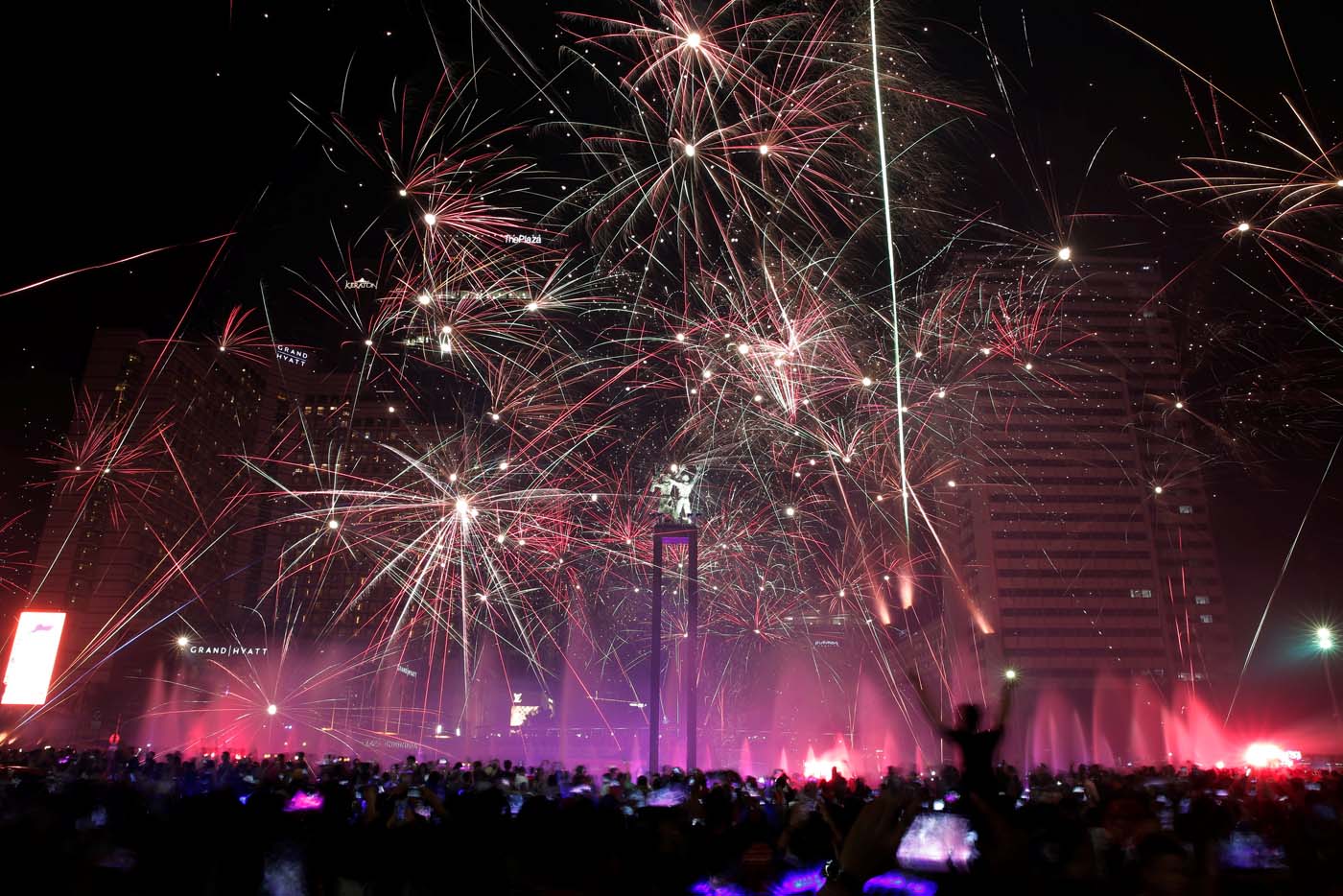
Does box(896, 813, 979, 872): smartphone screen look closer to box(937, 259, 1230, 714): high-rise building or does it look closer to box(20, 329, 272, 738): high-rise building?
box(20, 329, 272, 738): high-rise building

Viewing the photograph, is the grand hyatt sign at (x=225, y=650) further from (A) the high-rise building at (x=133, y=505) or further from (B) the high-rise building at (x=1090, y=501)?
(B) the high-rise building at (x=1090, y=501)

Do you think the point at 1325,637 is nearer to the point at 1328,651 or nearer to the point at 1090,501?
the point at 1328,651

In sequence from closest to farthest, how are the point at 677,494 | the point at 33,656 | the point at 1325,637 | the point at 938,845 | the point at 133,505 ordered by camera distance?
the point at 938,845 → the point at 33,656 → the point at 677,494 → the point at 1325,637 → the point at 133,505

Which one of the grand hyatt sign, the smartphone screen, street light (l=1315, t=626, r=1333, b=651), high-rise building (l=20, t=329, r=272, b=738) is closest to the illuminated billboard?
the smartphone screen

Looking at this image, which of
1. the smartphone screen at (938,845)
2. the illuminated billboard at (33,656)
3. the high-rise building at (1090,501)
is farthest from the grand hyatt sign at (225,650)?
the smartphone screen at (938,845)

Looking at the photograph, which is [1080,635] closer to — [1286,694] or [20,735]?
[1286,694]

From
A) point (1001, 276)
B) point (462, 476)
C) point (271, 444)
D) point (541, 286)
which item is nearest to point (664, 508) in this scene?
point (462, 476)

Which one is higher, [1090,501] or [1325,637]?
[1090,501]

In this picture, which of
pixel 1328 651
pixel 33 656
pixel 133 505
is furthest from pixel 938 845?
pixel 133 505
